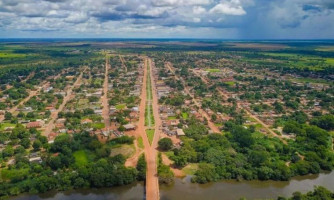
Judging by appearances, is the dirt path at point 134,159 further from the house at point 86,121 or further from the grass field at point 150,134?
the house at point 86,121

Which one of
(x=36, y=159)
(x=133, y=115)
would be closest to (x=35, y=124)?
(x=36, y=159)

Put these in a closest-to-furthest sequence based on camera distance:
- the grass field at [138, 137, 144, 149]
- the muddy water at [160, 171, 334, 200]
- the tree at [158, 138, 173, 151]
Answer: the muddy water at [160, 171, 334, 200], the tree at [158, 138, 173, 151], the grass field at [138, 137, 144, 149]

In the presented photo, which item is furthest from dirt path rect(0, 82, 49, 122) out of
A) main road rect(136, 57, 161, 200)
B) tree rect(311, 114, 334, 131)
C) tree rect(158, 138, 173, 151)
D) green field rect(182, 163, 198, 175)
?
tree rect(311, 114, 334, 131)

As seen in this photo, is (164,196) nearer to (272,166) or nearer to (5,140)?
(272,166)

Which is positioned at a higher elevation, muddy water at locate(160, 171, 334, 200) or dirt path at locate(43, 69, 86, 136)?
dirt path at locate(43, 69, 86, 136)

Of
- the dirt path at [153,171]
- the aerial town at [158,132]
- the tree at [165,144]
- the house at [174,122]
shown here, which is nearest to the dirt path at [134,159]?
the aerial town at [158,132]

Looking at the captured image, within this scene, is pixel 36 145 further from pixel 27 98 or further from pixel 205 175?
pixel 27 98

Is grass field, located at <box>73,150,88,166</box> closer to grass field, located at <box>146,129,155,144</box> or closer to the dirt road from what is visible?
the dirt road
